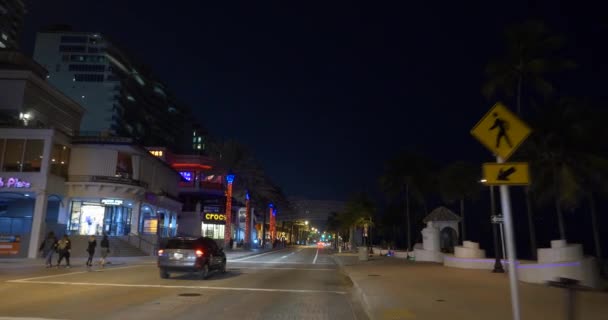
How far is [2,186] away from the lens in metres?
34.3

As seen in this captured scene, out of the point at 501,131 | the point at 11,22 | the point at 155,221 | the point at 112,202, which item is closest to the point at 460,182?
the point at 112,202

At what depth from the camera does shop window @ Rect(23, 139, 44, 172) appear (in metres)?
35.4

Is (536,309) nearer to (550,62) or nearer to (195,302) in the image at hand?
(195,302)

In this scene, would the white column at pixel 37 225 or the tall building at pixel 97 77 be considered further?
the tall building at pixel 97 77

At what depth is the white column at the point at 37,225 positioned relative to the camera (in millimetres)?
33188

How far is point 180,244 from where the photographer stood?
1955cm

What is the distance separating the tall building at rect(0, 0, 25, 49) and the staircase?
116 metres

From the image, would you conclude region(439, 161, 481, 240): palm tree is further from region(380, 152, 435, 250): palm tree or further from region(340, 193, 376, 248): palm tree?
region(340, 193, 376, 248): palm tree

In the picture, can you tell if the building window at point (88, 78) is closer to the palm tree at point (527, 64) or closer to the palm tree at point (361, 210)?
the palm tree at point (361, 210)

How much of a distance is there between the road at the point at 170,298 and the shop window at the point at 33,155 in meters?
18.6

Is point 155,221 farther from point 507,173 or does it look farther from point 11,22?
point 11,22

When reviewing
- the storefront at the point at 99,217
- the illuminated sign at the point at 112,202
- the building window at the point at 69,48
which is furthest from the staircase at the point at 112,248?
the building window at the point at 69,48

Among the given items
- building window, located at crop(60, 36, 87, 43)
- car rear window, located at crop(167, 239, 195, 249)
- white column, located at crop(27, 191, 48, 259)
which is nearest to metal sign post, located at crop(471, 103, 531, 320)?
car rear window, located at crop(167, 239, 195, 249)

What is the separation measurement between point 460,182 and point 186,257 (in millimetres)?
26162
